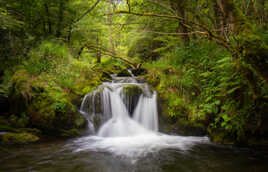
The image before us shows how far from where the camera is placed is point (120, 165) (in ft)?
11.7

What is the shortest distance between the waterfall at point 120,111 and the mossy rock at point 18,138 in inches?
79.1

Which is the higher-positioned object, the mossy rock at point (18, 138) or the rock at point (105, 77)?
the rock at point (105, 77)

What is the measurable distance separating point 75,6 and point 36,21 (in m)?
2.36

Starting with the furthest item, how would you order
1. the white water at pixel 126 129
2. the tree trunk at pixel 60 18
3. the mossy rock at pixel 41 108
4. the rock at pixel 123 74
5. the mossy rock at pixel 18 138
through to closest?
the rock at pixel 123 74, the tree trunk at pixel 60 18, the mossy rock at pixel 41 108, the mossy rock at pixel 18 138, the white water at pixel 126 129

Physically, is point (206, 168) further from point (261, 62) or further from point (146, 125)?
point (146, 125)

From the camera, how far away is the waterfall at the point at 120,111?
21.0ft

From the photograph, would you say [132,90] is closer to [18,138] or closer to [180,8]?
[180,8]

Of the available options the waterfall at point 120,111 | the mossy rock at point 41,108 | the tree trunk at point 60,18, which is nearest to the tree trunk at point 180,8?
the waterfall at point 120,111

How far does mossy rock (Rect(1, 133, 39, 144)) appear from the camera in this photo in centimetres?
493

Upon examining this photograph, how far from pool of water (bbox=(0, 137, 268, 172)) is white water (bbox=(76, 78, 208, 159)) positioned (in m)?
0.28

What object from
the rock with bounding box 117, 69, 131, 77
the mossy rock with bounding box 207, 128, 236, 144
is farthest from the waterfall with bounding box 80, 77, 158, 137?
the rock with bounding box 117, 69, 131, 77

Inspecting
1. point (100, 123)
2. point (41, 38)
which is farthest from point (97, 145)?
point (41, 38)

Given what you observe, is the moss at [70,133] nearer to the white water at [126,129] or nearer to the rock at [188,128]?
the white water at [126,129]

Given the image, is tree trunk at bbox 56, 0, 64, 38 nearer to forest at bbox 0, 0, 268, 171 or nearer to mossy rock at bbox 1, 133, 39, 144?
forest at bbox 0, 0, 268, 171
